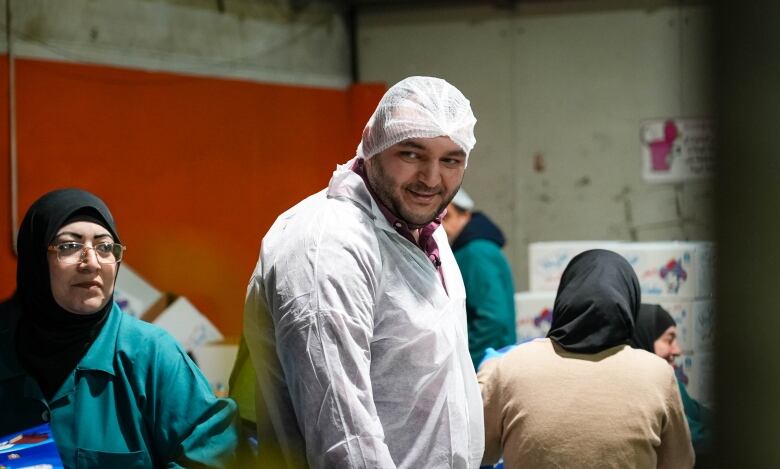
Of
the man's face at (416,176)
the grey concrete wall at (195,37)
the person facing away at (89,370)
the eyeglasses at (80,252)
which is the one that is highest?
the grey concrete wall at (195,37)

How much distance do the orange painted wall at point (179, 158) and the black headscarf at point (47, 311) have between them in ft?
8.89

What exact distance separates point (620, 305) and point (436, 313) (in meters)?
0.80

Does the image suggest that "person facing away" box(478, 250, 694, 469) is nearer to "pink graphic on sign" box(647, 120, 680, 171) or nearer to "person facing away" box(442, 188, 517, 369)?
"person facing away" box(442, 188, 517, 369)

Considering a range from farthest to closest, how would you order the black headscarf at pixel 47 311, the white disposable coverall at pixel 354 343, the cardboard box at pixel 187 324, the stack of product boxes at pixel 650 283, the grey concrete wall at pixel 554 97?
the grey concrete wall at pixel 554 97 → the cardboard box at pixel 187 324 → the stack of product boxes at pixel 650 283 → the black headscarf at pixel 47 311 → the white disposable coverall at pixel 354 343

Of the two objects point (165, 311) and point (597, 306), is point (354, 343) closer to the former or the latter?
point (597, 306)

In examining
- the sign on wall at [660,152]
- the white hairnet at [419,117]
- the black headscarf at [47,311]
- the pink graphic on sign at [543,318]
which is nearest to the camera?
the white hairnet at [419,117]

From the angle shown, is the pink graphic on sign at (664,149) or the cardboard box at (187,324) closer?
the cardboard box at (187,324)

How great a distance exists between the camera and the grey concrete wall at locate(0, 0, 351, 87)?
467 centimetres

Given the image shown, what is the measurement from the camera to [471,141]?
175 cm

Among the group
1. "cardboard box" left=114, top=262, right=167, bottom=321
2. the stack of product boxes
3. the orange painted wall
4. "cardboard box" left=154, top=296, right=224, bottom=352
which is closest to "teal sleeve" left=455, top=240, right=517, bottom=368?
the stack of product boxes

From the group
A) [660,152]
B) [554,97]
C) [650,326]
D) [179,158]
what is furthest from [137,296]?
[660,152]

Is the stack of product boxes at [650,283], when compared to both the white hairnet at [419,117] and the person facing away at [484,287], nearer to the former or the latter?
the person facing away at [484,287]

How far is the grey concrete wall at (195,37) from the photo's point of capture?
4.67 m

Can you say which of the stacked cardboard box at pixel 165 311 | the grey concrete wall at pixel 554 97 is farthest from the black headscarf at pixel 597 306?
the grey concrete wall at pixel 554 97
